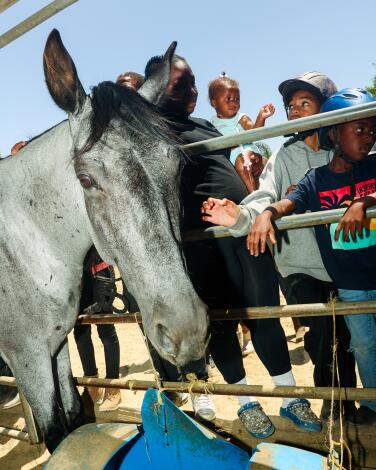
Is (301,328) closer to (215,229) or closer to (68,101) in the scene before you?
(215,229)

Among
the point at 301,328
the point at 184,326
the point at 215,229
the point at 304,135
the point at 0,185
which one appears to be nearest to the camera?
the point at 184,326

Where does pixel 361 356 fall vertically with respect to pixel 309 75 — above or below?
below

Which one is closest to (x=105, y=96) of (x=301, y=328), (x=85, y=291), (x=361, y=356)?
(x=85, y=291)

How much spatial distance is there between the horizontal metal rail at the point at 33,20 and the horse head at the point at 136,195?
445 millimetres

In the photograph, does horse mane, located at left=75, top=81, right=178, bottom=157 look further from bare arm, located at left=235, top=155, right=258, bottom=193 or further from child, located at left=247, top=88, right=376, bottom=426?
bare arm, located at left=235, top=155, right=258, bottom=193

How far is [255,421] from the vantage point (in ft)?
7.34

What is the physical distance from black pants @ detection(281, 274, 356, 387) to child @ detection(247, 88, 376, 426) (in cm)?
17

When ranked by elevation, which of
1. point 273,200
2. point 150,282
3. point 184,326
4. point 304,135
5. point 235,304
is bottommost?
point 235,304

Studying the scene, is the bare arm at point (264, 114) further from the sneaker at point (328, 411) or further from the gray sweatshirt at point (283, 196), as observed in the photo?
the sneaker at point (328, 411)

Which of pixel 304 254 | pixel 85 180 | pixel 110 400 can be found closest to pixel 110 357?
pixel 110 400

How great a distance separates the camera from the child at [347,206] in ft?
6.47

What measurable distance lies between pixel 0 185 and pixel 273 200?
5.65 ft

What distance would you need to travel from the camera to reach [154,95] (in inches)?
88.3

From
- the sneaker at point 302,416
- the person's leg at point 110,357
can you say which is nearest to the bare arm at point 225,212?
the sneaker at point 302,416
